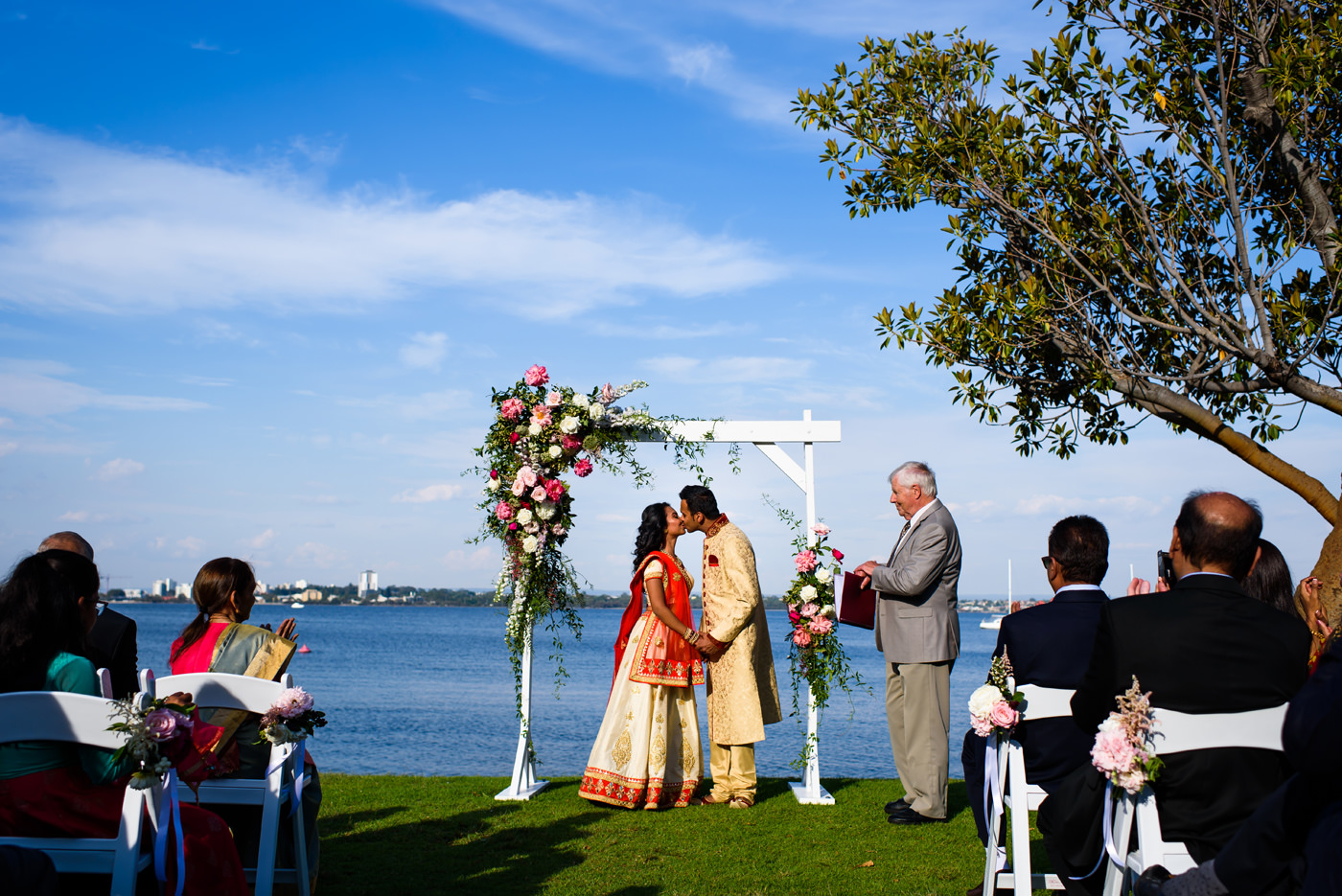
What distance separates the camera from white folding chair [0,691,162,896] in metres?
2.77

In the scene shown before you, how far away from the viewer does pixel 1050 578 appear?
436 centimetres

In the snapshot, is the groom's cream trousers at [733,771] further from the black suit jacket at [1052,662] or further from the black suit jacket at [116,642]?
the black suit jacket at [116,642]

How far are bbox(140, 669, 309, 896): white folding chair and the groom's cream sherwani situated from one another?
12.0 ft

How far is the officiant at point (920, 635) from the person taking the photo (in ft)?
20.7

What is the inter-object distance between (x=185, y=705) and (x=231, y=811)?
142 centimetres

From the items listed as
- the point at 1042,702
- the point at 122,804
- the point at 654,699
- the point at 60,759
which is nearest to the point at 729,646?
the point at 654,699

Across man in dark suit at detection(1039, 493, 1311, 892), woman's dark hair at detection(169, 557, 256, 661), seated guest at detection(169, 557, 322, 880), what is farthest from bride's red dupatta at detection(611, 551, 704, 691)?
man in dark suit at detection(1039, 493, 1311, 892)

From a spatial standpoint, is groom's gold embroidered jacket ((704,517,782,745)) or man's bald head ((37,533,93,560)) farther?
groom's gold embroidered jacket ((704,517,782,745))

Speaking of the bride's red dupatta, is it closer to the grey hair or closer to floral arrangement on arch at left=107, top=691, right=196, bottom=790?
the grey hair

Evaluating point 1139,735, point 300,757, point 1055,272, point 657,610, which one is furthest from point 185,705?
point 1055,272

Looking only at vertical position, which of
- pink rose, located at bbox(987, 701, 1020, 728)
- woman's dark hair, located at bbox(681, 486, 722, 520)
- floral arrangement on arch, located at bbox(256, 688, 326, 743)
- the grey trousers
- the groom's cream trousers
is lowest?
the groom's cream trousers

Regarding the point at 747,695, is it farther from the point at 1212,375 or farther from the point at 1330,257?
the point at 1330,257

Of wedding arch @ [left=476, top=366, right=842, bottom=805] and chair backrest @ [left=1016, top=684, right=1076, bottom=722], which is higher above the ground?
wedding arch @ [left=476, top=366, right=842, bottom=805]

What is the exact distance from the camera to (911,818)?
6520 mm
